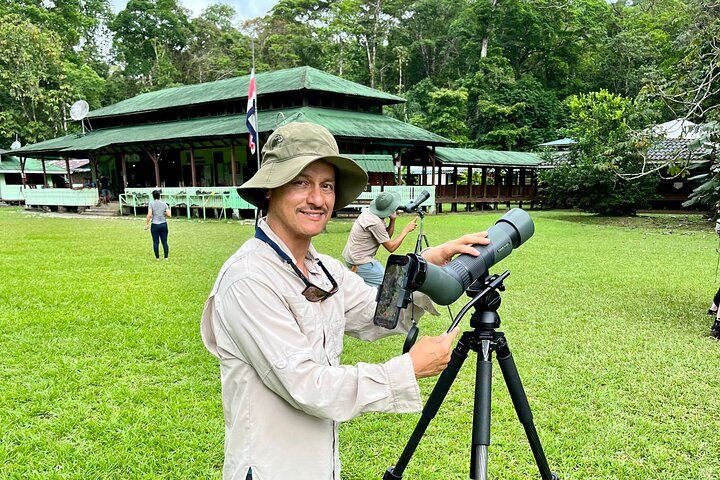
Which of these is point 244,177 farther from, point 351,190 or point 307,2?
point 307,2

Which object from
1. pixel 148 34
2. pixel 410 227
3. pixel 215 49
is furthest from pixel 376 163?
pixel 148 34

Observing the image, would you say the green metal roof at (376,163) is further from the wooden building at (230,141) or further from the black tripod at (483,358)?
the black tripod at (483,358)

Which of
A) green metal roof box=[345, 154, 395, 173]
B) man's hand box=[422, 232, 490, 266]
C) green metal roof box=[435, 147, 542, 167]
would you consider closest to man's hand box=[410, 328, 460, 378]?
man's hand box=[422, 232, 490, 266]

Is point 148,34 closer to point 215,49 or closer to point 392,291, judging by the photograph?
point 215,49

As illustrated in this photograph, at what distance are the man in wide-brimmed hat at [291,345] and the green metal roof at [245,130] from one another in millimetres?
17185

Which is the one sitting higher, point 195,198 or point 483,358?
point 483,358

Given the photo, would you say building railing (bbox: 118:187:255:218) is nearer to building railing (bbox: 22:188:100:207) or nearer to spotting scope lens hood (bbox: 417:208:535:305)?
building railing (bbox: 22:188:100:207)

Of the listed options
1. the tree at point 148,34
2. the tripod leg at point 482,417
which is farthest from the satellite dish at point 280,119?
the tree at point 148,34

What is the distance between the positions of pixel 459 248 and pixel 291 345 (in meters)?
0.70

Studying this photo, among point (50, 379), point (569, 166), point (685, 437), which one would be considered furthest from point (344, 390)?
point (569, 166)

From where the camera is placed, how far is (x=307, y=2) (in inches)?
2130

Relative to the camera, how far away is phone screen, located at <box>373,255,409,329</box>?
1.43 meters

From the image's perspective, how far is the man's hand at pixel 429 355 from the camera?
136cm

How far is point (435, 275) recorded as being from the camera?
1.49 m
